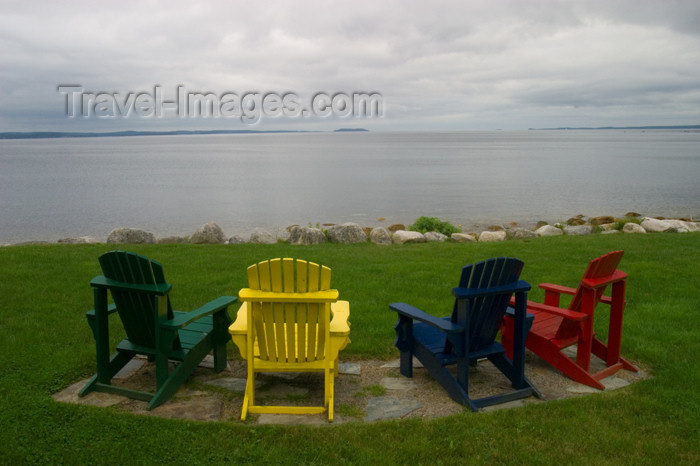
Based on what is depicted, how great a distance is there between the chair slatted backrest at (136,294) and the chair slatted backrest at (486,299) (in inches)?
94.9

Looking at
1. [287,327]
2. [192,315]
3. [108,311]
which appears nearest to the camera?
[287,327]

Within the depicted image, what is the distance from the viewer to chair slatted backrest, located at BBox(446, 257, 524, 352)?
4.44 m

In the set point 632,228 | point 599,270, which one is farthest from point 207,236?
point 632,228

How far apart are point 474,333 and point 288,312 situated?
1.57 metres

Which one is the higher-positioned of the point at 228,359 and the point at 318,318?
the point at 318,318

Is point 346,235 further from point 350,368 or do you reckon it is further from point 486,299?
point 486,299

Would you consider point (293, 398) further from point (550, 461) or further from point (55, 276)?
point (55, 276)

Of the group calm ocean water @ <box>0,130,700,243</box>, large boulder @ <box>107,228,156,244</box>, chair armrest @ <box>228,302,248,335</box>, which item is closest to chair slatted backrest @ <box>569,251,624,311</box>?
chair armrest @ <box>228,302,248,335</box>

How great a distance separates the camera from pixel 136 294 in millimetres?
4516

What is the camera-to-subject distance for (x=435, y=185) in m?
43.8

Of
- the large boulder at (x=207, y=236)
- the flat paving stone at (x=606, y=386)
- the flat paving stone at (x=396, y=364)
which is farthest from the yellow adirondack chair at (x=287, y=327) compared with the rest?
the large boulder at (x=207, y=236)

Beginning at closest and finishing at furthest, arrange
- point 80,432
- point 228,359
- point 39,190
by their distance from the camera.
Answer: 1. point 80,432
2. point 228,359
3. point 39,190

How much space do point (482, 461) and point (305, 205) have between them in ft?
96.0

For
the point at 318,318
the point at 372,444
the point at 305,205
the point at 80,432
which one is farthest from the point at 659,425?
the point at 305,205
